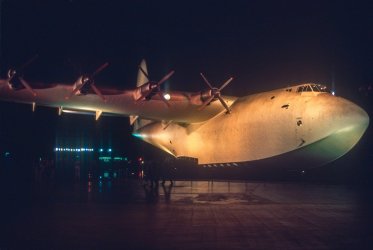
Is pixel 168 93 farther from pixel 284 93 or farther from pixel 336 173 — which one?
pixel 336 173

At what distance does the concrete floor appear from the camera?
395 inches

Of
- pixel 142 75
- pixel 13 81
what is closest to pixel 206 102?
pixel 13 81

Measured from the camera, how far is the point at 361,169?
36.8 metres

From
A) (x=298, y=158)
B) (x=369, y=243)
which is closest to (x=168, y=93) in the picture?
(x=298, y=158)

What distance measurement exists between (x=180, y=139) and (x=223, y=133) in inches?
237

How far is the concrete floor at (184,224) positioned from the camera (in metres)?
10.0

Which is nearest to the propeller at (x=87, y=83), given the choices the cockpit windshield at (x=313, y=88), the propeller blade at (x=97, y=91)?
the propeller blade at (x=97, y=91)

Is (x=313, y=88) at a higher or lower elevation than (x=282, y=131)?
higher

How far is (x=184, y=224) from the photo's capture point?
1285 centimetres

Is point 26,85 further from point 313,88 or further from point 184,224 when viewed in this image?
point 313,88

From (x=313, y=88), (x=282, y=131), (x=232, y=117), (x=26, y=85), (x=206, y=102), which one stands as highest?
(x=26, y=85)

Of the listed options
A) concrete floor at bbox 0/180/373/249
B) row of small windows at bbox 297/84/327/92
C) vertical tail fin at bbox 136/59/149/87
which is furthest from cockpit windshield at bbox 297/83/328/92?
vertical tail fin at bbox 136/59/149/87

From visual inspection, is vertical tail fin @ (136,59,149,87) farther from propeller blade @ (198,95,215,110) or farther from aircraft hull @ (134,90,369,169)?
propeller blade @ (198,95,215,110)

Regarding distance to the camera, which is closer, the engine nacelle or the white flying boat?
the white flying boat
